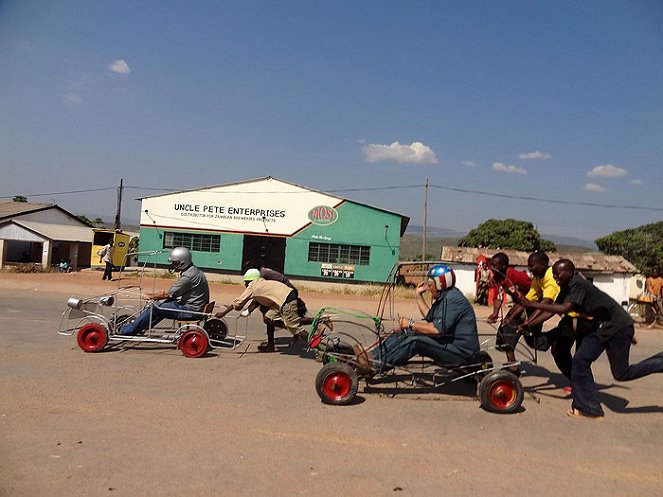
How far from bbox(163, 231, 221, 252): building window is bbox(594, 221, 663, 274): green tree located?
26.8 metres

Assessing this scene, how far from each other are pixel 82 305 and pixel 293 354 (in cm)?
349

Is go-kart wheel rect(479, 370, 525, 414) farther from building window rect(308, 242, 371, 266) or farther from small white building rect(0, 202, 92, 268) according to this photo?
small white building rect(0, 202, 92, 268)

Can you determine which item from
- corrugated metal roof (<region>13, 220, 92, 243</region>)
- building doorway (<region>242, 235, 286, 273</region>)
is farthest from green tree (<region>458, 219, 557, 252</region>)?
corrugated metal roof (<region>13, 220, 92, 243</region>)

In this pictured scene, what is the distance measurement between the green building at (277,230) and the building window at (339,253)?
0.19 ft

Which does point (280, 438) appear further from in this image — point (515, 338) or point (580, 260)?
point (580, 260)

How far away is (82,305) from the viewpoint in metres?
7.96

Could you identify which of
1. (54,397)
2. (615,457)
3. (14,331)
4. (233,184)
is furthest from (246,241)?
(615,457)

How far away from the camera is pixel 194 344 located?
7660 millimetres

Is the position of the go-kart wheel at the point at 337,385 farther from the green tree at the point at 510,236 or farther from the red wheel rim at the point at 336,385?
the green tree at the point at 510,236

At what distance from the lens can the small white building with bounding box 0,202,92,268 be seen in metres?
29.9

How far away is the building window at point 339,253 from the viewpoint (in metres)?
28.5

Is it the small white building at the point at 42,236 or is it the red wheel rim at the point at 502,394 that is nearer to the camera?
the red wheel rim at the point at 502,394

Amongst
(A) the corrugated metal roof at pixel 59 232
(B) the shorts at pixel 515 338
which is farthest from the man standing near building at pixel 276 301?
(A) the corrugated metal roof at pixel 59 232

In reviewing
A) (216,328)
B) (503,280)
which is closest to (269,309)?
(216,328)
